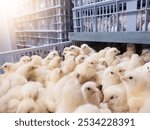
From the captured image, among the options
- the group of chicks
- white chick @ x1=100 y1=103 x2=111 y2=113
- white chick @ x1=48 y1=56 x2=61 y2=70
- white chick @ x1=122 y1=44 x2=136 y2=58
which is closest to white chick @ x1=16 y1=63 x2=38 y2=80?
the group of chicks

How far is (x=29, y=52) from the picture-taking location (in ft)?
4.57

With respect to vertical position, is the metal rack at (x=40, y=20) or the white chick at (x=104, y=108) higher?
the metal rack at (x=40, y=20)

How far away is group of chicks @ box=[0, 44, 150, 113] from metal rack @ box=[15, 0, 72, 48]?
25cm

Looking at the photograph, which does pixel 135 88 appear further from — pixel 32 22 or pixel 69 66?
pixel 32 22

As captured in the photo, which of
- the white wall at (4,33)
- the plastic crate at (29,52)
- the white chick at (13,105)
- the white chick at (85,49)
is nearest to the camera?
the white chick at (13,105)

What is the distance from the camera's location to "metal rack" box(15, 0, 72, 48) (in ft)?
4.03

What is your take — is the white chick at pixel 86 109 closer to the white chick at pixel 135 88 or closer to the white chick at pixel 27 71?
→ the white chick at pixel 135 88

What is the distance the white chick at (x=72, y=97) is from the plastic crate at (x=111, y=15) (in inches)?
22.3

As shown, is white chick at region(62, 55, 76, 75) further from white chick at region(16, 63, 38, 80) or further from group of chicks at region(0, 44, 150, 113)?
white chick at region(16, 63, 38, 80)

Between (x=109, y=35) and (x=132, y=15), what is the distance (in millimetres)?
200

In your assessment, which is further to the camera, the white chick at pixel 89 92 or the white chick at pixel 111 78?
the white chick at pixel 111 78

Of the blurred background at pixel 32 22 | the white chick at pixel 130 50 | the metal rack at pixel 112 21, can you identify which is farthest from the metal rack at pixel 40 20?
the white chick at pixel 130 50

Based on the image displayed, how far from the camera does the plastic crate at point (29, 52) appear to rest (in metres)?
1.25

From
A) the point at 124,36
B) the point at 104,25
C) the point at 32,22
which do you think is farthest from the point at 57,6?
the point at 124,36
